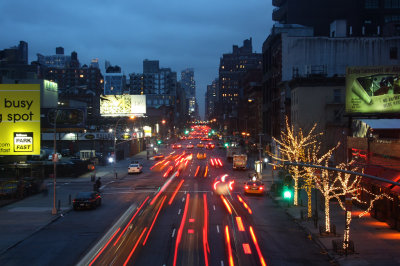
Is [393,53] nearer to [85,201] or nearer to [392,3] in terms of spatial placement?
[392,3]

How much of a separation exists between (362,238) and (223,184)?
89.2 ft

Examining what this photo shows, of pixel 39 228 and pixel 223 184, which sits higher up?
pixel 223 184

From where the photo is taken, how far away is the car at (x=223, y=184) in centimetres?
4558

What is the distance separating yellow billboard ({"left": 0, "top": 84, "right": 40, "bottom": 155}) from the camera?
3328 centimetres

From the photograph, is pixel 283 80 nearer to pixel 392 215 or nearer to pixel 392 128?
pixel 392 128

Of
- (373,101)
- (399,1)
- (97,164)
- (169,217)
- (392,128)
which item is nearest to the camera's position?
(169,217)

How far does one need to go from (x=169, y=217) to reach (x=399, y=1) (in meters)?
78.7

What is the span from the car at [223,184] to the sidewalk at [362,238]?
10579 mm

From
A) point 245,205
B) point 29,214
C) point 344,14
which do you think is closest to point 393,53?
point 344,14

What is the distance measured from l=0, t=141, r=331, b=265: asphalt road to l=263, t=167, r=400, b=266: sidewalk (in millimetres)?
704

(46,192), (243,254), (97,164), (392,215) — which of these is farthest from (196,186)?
(97,164)

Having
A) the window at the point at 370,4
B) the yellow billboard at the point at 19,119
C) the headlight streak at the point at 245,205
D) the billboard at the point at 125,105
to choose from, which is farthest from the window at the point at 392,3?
the yellow billboard at the point at 19,119

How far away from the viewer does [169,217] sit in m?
31.5

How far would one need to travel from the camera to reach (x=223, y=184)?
5178cm
